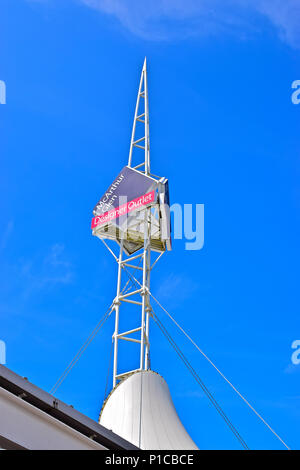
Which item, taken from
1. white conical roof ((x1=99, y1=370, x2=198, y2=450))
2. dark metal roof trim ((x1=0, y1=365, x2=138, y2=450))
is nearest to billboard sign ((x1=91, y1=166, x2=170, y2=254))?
white conical roof ((x1=99, y1=370, x2=198, y2=450))

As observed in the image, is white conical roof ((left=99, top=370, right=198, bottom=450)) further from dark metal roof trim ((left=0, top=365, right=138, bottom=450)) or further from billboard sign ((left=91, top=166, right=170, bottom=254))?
dark metal roof trim ((left=0, top=365, right=138, bottom=450))

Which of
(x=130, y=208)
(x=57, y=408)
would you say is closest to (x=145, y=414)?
(x=130, y=208)

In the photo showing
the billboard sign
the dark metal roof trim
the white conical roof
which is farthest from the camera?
the billboard sign

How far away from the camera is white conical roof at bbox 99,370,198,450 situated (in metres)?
32.2

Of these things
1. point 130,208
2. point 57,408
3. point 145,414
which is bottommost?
Answer: point 57,408

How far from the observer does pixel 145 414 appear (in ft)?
109

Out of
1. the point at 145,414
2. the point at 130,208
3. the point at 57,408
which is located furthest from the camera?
the point at 130,208

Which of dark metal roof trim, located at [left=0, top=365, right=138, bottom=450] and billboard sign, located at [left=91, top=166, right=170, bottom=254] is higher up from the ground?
billboard sign, located at [left=91, top=166, right=170, bottom=254]

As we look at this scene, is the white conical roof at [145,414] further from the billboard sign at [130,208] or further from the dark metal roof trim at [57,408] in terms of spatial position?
the dark metal roof trim at [57,408]

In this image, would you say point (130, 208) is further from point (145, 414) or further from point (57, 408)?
point (57, 408)
